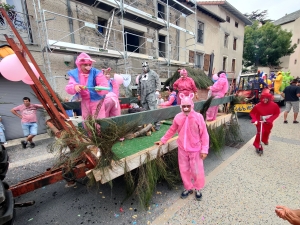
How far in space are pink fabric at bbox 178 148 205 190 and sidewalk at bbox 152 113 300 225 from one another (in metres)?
0.22

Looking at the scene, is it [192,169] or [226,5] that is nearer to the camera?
[192,169]

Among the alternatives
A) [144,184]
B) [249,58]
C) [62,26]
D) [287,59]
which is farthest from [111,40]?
[287,59]

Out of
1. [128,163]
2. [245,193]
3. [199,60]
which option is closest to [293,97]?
[245,193]

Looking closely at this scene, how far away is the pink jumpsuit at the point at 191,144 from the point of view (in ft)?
7.60

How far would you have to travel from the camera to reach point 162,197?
2.49 m

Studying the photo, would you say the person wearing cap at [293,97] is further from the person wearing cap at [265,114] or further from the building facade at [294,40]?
the building facade at [294,40]

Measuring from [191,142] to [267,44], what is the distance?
27.4m

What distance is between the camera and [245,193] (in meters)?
2.49

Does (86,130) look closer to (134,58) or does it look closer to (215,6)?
(134,58)

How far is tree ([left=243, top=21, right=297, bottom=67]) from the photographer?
71.5ft

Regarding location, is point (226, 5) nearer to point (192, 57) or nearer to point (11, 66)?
point (192, 57)

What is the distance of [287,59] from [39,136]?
40.0m

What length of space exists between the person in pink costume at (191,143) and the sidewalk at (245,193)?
0.28 meters

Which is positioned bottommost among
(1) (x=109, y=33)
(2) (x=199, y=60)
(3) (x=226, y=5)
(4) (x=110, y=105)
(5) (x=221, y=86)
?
(4) (x=110, y=105)
